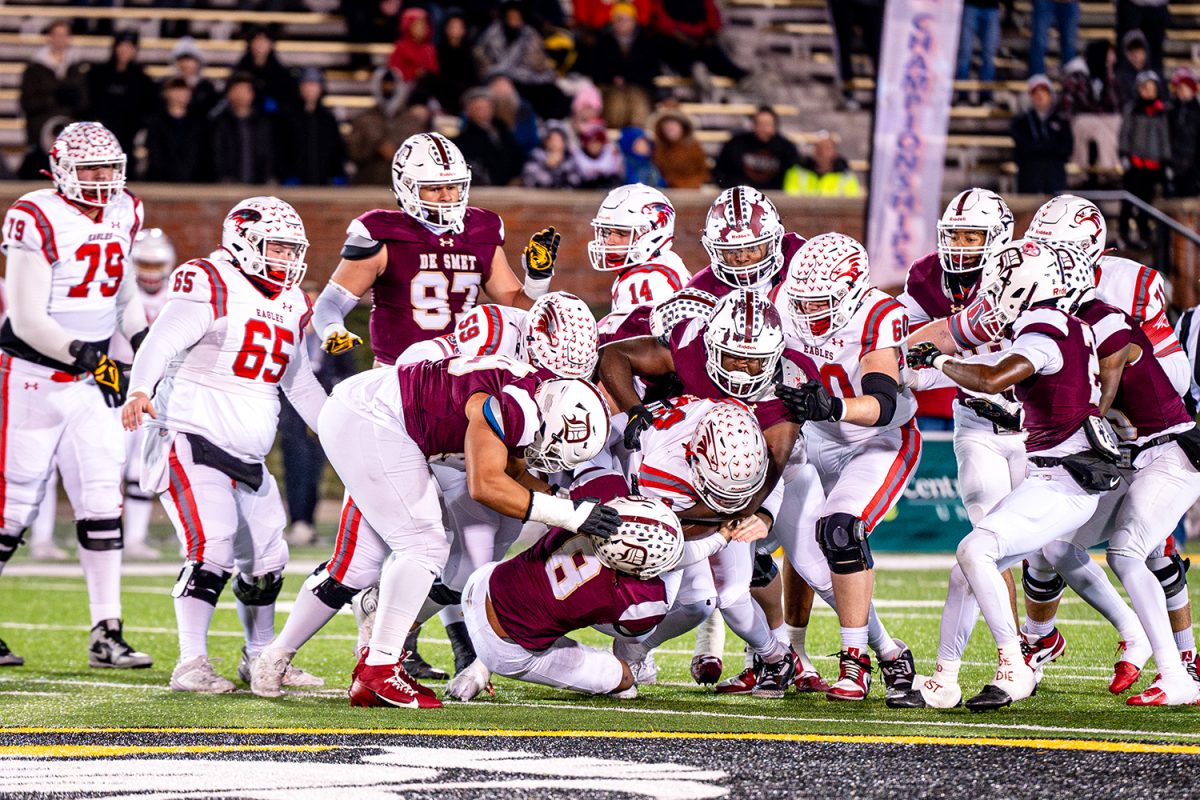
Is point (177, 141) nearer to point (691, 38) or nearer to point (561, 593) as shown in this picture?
point (691, 38)

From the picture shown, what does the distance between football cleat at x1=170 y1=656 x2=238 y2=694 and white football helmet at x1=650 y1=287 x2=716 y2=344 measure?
2.06 metres

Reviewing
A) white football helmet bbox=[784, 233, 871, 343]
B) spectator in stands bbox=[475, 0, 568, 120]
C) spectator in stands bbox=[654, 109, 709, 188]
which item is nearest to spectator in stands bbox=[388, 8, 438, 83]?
spectator in stands bbox=[475, 0, 568, 120]

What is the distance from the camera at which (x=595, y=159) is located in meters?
14.8

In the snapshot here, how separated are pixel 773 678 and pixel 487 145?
27.7 ft

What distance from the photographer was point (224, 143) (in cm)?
1448

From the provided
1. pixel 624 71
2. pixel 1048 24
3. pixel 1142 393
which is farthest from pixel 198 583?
pixel 1048 24

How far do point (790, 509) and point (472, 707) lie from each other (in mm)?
1449

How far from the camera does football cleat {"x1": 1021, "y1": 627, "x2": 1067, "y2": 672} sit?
7.29 m

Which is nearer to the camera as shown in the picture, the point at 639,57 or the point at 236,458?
the point at 236,458

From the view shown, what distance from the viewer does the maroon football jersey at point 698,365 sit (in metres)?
6.48

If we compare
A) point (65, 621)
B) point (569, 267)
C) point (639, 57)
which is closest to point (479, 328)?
point (65, 621)

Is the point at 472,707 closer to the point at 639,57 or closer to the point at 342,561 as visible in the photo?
the point at 342,561

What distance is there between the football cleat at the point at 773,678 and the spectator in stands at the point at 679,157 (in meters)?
8.55

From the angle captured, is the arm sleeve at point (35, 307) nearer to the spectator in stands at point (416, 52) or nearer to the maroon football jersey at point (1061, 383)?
the maroon football jersey at point (1061, 383)
